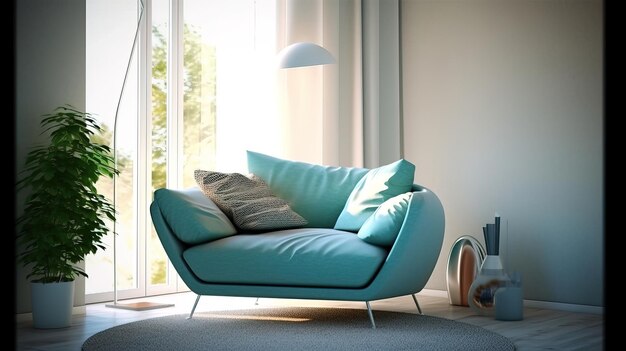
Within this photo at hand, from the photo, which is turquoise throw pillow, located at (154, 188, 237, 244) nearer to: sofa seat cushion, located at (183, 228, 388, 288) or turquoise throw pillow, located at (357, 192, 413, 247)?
sofa seat cushion, located at (183, 228, 388, 288)

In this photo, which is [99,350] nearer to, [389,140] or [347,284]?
[347,284]

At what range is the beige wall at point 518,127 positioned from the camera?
4.37 meters

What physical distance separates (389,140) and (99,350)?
301cm

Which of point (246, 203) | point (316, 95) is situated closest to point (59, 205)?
point (246, 203)

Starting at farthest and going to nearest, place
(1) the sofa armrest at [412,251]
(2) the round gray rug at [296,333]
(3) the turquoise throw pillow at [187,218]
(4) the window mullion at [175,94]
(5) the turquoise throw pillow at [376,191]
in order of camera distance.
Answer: (4) the window mullion at [175,94]
(5) the turquoise throw pillow at [376,191]
(3) the turquoise throw pillow at [187,218]
(1) the sofa armrest at [412,251]
(2) the round gray rug at [296,333]

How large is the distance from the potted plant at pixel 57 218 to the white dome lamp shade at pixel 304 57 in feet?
4.25

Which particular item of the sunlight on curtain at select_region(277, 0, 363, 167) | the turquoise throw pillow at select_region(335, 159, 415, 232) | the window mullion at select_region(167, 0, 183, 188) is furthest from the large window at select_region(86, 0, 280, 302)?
the turquoise throw pillow at select_region(335, 159, 415, 232)

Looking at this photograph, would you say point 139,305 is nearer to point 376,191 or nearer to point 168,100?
point 168,100

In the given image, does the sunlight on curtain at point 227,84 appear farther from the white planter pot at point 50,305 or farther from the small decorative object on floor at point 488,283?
the small decorative object on floor at point 488,283

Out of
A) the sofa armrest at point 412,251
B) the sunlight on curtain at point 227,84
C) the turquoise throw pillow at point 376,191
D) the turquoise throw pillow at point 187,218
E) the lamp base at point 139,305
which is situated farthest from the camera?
the sunlight on curtain at point 227,84

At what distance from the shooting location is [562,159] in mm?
4477

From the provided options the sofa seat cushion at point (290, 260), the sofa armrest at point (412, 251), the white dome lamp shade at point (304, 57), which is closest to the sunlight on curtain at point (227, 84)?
the white dome lamp shade at point (304, 57)

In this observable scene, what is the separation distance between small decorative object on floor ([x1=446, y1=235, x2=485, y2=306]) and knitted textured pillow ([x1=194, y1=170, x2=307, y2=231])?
1013 mm

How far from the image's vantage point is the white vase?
13.5 feet
